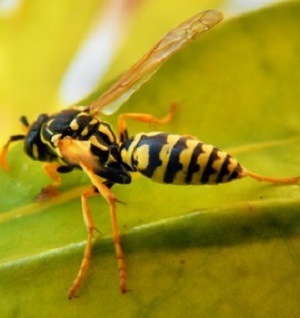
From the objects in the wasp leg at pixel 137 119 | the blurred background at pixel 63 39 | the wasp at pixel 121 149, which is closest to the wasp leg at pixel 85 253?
the wasp at pixel 121 149

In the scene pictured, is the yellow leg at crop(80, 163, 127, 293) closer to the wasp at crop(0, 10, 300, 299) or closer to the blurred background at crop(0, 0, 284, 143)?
the wasp at crop(0, 10, 300, 299)

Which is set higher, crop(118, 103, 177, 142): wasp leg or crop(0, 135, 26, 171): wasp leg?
crop(0, 135, 26, 171): wasp leg

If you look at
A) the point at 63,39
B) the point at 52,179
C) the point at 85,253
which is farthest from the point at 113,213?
the point at 63,39

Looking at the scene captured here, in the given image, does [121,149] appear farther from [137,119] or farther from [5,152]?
[5,152]

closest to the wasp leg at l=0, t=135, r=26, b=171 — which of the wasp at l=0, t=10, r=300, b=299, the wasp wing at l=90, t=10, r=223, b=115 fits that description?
the wasp at l=0, t=10, r=300, b=299

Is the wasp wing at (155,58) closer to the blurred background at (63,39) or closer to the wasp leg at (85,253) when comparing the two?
the wasp leg at (85,253)

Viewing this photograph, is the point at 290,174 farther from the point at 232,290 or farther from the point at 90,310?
the point at 90,310

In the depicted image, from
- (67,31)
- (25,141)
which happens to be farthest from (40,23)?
(25,141)
